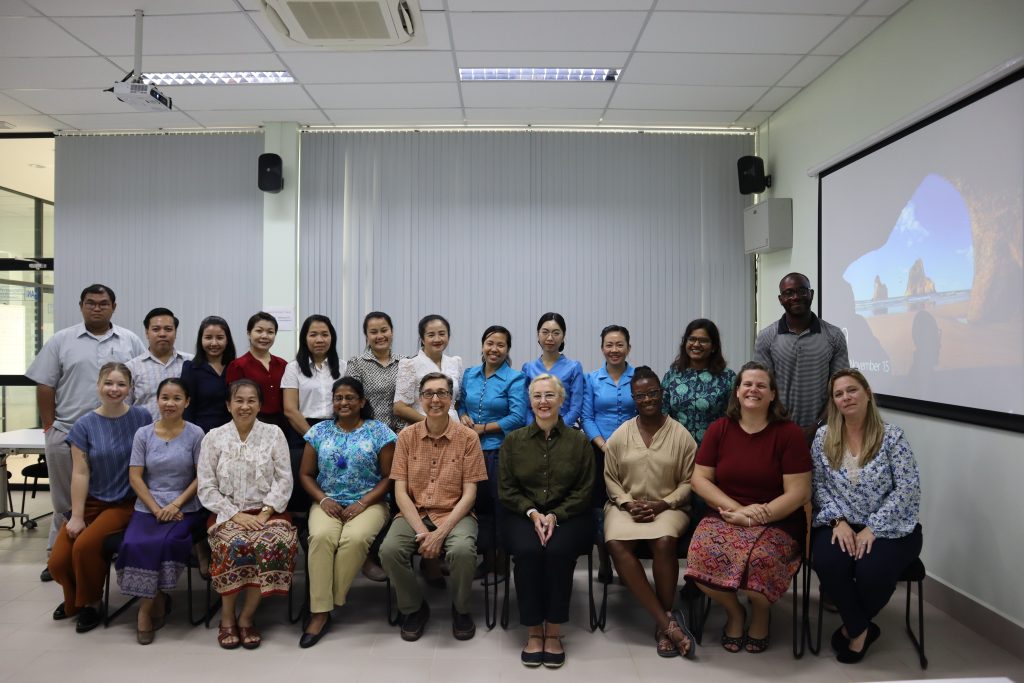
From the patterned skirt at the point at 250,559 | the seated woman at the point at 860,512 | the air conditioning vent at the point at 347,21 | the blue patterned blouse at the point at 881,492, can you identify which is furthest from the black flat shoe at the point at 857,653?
the air conditioning vent at the point at 347,21

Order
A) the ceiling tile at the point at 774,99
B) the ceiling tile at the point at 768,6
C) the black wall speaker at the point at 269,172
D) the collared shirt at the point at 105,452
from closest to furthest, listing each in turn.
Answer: the collared shirt at the point at 105,452 < the ceiling tile at the point at 768,6 < the ceiling tile at the point at 774,99 < the black wall speaker at the point at 269,172

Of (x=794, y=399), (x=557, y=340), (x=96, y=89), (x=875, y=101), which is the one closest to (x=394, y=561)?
(x=557, y=340)

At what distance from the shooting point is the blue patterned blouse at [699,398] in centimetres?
329

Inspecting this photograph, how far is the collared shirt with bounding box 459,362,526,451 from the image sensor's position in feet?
11.6

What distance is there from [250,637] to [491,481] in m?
1.41

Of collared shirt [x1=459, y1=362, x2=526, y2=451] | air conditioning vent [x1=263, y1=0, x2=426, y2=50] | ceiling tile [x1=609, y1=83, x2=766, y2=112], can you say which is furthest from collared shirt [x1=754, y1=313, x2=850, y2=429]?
air conditioning vent [x1=263, y1=0, x2=426, y2=50]

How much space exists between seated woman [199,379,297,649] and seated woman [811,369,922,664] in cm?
256

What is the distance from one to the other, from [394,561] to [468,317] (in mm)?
2796

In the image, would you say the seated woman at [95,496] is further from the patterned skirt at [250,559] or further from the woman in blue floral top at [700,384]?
the woman in blue floral top at [700,384]

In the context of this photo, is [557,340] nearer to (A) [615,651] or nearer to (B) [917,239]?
(A) [615,651]

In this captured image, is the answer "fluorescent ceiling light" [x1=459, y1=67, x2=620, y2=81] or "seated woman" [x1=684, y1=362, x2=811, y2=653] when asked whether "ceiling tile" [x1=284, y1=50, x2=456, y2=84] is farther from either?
"seated woman" [x1=684, y1=362, x2=811, y2=653]

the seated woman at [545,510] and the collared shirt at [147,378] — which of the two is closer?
the seated woman at [545,510]

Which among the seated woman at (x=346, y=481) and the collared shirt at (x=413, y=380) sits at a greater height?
the collared shirt at (x=413, y=380)

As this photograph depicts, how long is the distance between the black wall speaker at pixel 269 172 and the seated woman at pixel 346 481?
2768 mm
